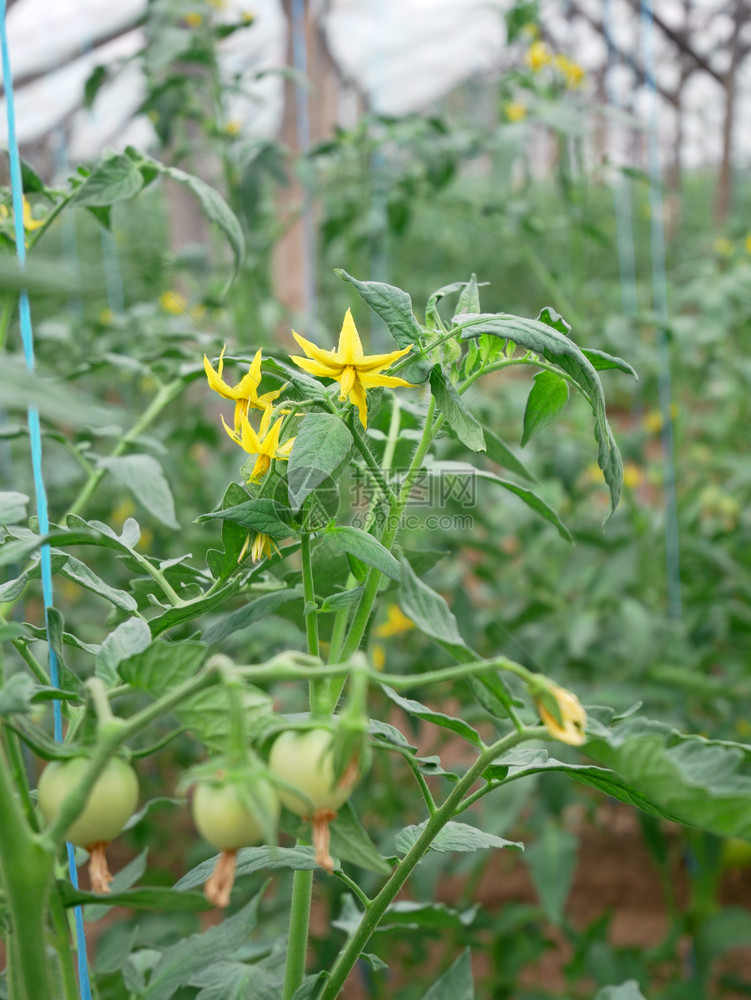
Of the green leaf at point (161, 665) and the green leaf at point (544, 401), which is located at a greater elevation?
the green leaf at point (544, 401)

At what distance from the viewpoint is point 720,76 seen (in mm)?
3275

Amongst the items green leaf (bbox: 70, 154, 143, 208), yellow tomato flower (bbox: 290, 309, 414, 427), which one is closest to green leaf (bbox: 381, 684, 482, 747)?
yellow tomato flower (bbox: 290, 309, 414, 427)

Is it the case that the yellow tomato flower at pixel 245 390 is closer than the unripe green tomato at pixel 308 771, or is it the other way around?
the unripe green tomato at pixel 308 771

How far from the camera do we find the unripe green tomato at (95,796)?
1.07 ft

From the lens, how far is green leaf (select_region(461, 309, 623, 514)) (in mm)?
400

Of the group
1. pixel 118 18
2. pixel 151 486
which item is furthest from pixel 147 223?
pixel 151 486

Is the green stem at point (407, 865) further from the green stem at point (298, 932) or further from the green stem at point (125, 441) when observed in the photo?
the green stem at point (125, 441)

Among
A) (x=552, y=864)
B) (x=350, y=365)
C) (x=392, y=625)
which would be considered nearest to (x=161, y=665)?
(x=350, y=365)

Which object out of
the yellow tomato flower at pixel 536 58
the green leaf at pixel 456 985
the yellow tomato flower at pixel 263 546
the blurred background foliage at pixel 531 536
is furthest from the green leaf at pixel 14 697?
the yellow tomato flower at pixel 536 58

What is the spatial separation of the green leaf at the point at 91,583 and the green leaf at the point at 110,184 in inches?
9.8

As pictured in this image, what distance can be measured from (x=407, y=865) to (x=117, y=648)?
0.16m

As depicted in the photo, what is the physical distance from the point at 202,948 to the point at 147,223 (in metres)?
5.80

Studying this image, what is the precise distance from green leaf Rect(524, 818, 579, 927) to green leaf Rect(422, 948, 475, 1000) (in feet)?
2.17

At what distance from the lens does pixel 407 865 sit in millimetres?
420
